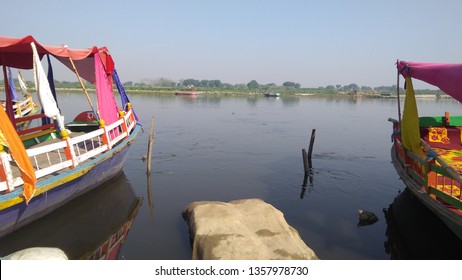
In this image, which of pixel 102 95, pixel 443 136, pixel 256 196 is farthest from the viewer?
pixel 443 136

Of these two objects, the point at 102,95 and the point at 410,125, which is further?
the point at 102,95

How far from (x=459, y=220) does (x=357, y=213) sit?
13.8ft

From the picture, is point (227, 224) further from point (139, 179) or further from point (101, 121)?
point (139, 179)

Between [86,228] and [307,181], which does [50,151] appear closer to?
[86,228]

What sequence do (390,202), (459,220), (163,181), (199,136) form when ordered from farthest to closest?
(199,136) < (163,181) < (390,202) < (459,220)

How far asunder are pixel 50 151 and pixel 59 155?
1658 mm

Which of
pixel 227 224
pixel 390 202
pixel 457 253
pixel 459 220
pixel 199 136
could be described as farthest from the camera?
pixel 199 136

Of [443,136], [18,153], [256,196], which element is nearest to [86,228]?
[18,153]

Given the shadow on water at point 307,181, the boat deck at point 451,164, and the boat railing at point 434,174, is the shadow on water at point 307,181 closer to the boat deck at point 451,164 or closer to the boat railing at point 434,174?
the boat railing at point 434,174

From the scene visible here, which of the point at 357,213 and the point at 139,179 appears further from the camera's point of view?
the point at 139,179

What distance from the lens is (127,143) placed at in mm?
11992

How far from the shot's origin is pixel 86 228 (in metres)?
8.81

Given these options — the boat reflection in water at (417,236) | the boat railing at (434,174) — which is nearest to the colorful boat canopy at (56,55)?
the boat railing at (434,174)

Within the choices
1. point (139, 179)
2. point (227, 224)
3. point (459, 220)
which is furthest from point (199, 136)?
point (459, 220)
